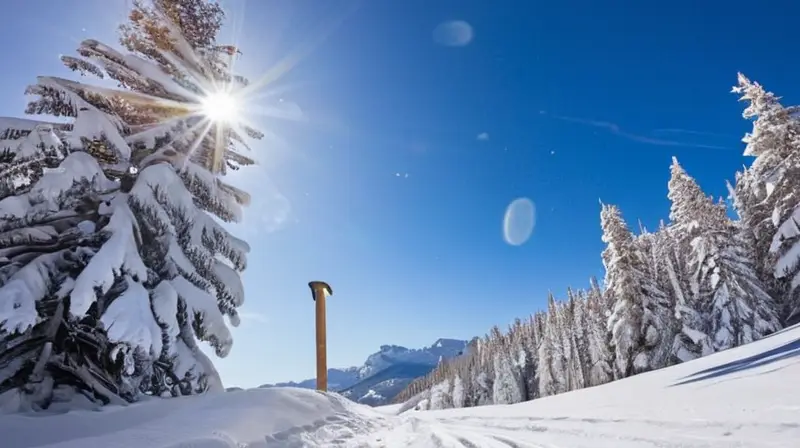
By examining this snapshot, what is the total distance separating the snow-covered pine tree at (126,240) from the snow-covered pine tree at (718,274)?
26381mm

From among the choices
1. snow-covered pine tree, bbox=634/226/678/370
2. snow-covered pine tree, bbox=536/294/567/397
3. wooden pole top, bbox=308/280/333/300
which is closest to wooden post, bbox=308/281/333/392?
wooden pole top, bbox=308/280/333/300

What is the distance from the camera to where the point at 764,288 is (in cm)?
2355

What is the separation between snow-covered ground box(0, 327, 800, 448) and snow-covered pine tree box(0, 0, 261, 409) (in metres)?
1.00

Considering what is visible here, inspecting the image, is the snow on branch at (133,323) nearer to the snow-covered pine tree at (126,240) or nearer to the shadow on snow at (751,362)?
the snow-covered pine tree at (126,240)

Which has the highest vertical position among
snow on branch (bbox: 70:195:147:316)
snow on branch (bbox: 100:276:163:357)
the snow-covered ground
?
snow on branch (bbox: 70:195:147:316)

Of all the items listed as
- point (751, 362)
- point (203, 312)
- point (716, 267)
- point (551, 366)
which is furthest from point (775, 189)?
point (551, 366)

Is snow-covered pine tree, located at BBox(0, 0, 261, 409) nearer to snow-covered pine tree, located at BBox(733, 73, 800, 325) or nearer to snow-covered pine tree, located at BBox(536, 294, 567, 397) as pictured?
snow-covered pine tree, located at BBox(733, 73, 800, 325)

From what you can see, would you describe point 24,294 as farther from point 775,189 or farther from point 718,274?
point 718,274

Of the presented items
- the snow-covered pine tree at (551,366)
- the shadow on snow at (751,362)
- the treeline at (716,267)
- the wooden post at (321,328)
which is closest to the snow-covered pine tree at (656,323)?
the treeline at (716,267)

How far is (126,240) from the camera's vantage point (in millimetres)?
6617

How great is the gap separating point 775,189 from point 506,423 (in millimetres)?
21792

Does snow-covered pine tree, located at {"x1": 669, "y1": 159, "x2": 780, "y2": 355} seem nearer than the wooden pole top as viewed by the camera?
No

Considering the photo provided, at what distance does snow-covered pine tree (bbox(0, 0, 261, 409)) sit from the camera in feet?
20.2

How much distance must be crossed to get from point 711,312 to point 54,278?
30.2m
